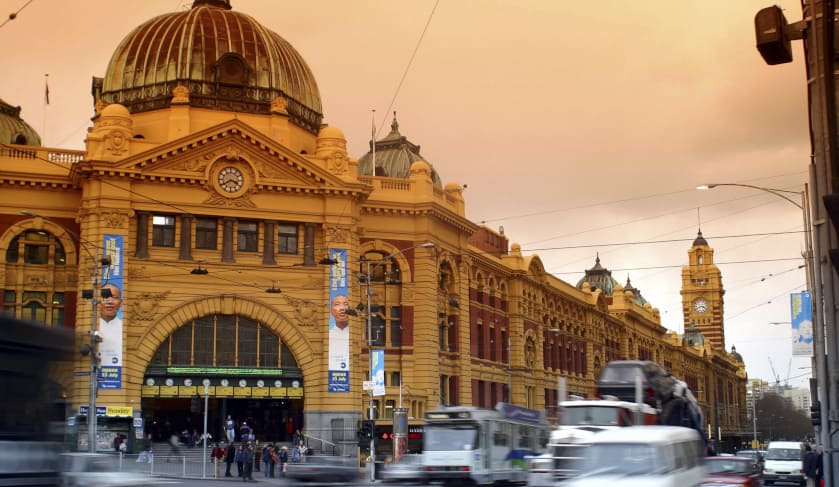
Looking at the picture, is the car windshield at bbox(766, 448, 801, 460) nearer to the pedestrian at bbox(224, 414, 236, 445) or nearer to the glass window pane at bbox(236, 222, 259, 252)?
the pedestrian at bbox(224, 414, 236, 445)

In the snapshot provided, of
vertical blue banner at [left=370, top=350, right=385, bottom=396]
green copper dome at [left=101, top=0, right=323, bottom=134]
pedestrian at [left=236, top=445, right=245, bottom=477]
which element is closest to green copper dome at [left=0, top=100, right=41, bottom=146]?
green copper dome at [left=101, top=0, right=323, bottom=134]

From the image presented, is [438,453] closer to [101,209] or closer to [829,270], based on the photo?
[829,270]

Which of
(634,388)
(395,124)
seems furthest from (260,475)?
(395,124)

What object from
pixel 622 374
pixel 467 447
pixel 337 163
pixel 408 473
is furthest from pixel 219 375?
pixel 622 374

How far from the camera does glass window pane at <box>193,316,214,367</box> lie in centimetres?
5978

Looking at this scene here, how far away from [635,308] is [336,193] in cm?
6795

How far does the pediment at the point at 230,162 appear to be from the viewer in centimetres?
5953

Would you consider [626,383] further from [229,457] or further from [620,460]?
[229,457]

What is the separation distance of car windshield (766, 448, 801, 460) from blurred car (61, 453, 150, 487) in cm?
3464

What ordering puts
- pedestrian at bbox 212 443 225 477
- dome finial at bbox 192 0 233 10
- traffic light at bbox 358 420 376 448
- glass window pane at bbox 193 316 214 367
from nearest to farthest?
traffic light at bbox 358 420 376 448 < pedestrian at bbox 212 443 225 477 < glass window pane at bbox 193 316 214 367 < dome finial at bbox 192 0 233 10

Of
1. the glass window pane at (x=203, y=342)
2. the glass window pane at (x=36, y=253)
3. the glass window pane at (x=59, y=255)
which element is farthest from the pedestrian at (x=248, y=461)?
the glass window pane at (x=36, y=253)

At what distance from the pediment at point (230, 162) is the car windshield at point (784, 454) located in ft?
84.7

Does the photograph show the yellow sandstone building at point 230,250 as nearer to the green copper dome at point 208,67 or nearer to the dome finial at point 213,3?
the green copper dome at point 208,67

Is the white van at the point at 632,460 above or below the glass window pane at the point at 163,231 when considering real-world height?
below
